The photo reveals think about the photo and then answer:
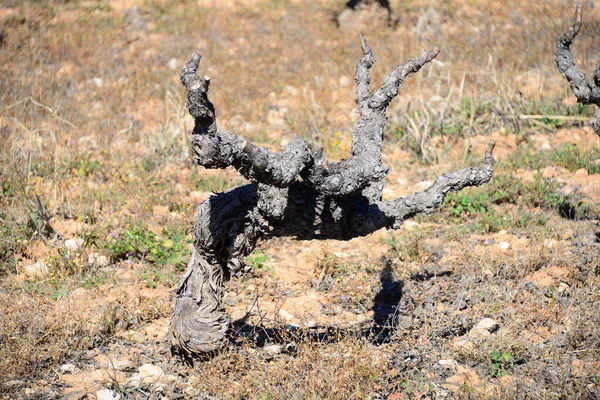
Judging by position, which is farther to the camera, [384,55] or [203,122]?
[384,55]

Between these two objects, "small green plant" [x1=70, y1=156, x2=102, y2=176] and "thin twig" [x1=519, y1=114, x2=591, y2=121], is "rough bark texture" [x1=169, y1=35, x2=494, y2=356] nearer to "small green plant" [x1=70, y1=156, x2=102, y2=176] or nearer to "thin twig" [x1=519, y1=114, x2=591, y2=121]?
"small green plant" [x1=70, y1=156, x2=102, y2=176]

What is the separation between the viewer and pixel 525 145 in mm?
7988

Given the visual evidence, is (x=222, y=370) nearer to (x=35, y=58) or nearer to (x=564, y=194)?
(x=564, y=194)

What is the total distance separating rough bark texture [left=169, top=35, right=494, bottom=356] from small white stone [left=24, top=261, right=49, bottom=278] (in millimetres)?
1855

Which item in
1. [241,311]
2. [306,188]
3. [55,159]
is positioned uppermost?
[306,188]

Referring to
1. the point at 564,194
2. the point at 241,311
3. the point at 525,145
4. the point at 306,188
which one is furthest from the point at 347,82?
the point at 306,188

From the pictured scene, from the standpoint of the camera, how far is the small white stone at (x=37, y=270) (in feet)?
18.0

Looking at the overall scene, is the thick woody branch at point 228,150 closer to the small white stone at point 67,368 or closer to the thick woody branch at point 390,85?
the thick woody branch at point 390,85

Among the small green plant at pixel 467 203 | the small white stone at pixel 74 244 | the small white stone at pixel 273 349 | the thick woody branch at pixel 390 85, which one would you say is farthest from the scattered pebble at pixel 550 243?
the small white stone at pixel 74 244

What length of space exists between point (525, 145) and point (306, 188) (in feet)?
16.3

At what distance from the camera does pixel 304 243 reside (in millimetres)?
6188

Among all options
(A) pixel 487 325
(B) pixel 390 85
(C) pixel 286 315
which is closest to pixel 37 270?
(C) pixel 286 315

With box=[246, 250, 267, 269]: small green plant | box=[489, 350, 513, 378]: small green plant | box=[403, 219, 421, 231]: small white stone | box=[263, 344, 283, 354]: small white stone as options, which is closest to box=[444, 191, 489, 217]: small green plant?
box=[403, 219, 421, 231]: small white stone

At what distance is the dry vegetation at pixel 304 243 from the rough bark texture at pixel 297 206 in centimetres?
32
